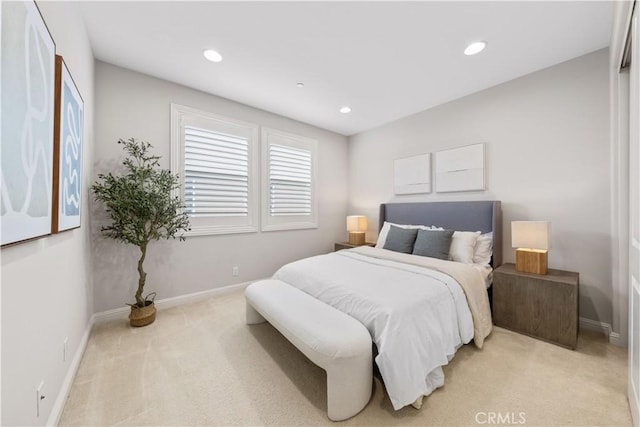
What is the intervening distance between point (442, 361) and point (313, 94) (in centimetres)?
313

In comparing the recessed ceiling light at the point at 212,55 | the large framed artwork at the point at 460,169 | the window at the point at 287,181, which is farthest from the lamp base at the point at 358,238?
the recessed ceiling light at the point at 212,55

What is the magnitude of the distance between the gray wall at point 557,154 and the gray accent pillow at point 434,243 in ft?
2.46

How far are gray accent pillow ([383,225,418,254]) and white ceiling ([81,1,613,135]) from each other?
181 cm

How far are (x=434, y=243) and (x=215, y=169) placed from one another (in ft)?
9.65

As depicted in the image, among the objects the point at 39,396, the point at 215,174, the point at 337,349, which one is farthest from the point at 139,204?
the point at 337,349

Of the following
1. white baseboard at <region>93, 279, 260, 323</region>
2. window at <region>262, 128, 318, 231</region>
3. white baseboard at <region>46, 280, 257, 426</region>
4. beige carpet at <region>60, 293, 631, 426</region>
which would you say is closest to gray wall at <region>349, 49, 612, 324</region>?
beige carpet at <region>60, 293, 631, 426</region>

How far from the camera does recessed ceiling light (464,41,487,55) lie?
85.4 inches

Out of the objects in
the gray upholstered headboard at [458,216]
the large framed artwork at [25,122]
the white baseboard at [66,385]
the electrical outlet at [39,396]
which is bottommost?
the white baseboard at [66,385]

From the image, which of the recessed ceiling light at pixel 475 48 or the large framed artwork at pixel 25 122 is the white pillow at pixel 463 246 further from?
the large framed artwork at pixel 25 122

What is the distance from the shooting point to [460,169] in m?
3.18

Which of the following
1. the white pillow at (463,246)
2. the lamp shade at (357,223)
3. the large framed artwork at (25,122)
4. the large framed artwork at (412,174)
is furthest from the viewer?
the lamp shade at (357,223)

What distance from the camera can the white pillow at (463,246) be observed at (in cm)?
267

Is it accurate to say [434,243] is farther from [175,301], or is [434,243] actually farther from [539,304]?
[175,301]

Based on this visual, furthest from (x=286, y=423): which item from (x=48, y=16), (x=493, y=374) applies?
(x=48, y=16)
